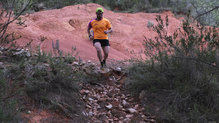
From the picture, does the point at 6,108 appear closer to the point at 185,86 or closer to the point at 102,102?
the point at 102,102

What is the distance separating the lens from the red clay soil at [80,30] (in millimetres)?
7513

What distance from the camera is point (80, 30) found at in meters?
9.98

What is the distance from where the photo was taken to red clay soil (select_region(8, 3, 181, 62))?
7.51 m

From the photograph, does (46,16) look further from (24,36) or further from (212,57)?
(212,57)

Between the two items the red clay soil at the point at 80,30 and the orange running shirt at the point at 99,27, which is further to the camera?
the red clay soil at the point at 80,30

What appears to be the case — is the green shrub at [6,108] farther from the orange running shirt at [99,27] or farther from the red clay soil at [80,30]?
the red clay soil at [80,30]

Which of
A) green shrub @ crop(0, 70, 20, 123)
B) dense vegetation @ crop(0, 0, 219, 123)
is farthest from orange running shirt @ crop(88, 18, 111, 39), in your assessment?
green shrub @ crop(0, 70, 20, 123)

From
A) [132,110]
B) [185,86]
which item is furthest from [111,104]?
[185,86]

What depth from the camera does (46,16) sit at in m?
10.3

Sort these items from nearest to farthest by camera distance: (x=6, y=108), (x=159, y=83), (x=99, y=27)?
(x=6, y=108) < (x=159, y=83) < (x=99, y=27)

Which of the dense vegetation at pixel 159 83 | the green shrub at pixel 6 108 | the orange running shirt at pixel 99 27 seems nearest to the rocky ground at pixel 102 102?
the dense vegetation at pixel 159 83

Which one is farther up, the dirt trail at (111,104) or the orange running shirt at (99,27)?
the orange running shirt at (99,27)

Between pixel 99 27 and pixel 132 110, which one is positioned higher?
pixel 99 27

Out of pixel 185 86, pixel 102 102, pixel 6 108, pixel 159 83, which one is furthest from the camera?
pixel 102 102
